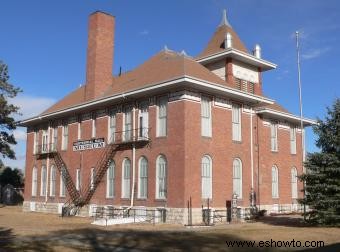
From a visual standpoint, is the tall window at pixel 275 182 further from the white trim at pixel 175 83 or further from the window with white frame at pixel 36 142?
the window with white frame at pixel 36 142

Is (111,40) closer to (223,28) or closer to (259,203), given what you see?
(223,28)

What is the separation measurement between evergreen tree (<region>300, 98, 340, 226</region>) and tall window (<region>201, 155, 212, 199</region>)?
19.3 feet

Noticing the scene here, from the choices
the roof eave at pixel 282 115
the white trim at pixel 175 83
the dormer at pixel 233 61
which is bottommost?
the roof eave at pixel 282 115

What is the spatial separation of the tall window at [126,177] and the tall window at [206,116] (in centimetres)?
582

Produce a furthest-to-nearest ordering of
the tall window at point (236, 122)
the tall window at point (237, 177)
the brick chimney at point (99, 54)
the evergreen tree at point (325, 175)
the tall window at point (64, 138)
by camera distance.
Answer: the tall window at point (64, 138)
the brick chimney at point (99, 54)
the tall window at point (236, 122)
the tall window at point (237, 177)
the evergreen tree at point (325, 175)

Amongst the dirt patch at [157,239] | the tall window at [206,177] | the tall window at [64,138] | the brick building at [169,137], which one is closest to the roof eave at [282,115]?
the brick building at [169,137]

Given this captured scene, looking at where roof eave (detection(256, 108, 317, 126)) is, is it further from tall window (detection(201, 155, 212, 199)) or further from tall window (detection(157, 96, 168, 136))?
tall window (detection(157, 96, 168, 136))

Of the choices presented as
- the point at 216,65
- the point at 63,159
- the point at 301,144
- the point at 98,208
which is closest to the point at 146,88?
the point at 216,65

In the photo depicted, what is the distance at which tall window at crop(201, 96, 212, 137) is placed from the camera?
2916cm

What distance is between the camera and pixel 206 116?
2942 cm

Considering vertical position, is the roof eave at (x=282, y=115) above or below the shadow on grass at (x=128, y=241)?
above

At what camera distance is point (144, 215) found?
94.7 feet

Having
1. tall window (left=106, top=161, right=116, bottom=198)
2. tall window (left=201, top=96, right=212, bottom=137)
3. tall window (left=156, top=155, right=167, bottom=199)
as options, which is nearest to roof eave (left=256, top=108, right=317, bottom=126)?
tall window (left=201, top=96, right=212, bottom=137)

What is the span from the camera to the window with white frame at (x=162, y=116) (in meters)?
29.1
